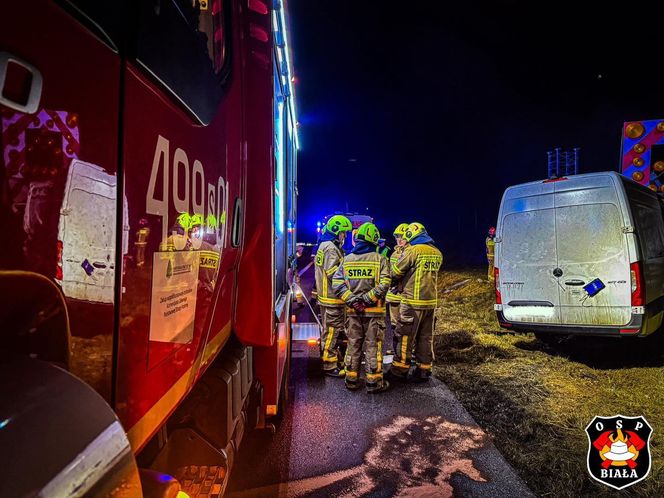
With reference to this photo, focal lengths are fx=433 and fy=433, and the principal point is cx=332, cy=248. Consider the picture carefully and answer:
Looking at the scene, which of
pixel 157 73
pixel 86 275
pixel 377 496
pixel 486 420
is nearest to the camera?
pixel 86 275

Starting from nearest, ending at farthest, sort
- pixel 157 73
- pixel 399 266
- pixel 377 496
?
pixel 157 73, pixel 377 496, pixel 399 266

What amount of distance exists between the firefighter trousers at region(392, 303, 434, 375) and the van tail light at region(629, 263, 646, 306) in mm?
2361

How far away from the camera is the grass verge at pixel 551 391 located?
323cm

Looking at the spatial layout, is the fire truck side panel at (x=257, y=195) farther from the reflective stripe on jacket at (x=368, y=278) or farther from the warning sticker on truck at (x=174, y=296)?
the reflective stripe on jacket at (x=368, y=278)

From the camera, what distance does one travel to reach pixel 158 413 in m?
1.22

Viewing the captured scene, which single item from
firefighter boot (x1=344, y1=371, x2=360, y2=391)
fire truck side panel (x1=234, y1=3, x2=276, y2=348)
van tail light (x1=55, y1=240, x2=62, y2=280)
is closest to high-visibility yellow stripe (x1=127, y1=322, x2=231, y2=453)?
van tail light (x1=55, y1=240, x2=62, y2=280)

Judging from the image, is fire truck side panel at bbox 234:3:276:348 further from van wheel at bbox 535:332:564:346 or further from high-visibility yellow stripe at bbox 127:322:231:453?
van wheel at bbox 535:332:564:346

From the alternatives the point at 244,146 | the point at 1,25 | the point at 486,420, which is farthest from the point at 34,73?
the point at 486,420

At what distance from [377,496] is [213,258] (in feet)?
7.32

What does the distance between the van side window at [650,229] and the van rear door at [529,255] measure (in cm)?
98

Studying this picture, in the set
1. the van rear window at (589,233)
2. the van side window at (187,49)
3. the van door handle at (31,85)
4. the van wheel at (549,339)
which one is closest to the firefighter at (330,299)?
the van rear window at (589,233)

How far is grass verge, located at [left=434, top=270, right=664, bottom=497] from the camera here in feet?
10.6

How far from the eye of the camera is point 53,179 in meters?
0.75

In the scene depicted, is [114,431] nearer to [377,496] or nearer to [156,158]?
[156,158]
